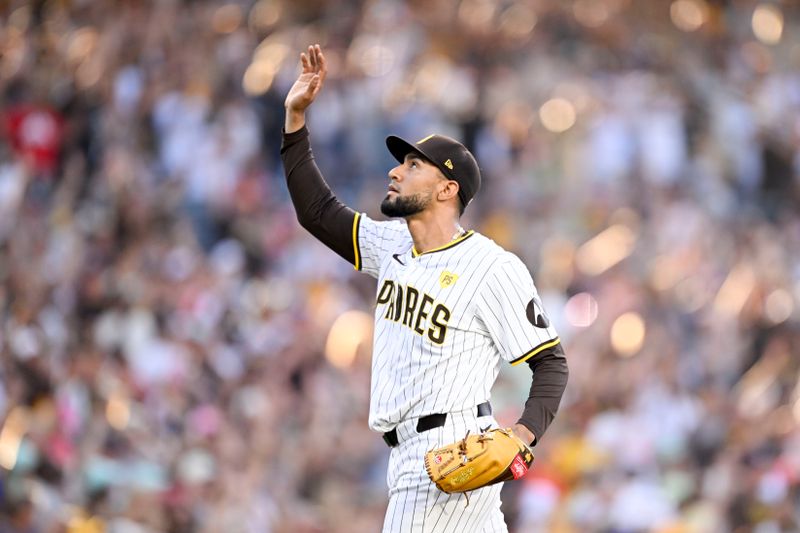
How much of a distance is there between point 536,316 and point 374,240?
0.74 meters

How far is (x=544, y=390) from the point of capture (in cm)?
404

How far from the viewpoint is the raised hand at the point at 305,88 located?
4.54m

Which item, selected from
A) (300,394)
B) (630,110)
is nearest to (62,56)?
(300,394)

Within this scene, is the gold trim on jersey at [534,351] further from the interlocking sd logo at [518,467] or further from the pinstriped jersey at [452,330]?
the interlocking sd logo at [518,467]

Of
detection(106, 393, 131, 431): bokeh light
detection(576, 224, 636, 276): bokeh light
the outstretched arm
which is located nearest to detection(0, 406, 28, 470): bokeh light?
detection(106, 393, 131, 431): bokeh light

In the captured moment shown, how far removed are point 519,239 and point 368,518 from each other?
9.63 ft

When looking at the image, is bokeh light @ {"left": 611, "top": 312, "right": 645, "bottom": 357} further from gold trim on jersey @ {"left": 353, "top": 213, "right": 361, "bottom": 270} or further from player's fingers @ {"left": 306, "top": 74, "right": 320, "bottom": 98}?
player's fingers @ {"left": 306, "top": 74, "right": 320, "bottom": 98}

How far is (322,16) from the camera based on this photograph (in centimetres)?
1168

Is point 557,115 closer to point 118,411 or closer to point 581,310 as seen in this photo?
point 581,310

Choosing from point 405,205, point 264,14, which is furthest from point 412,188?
point 264,14

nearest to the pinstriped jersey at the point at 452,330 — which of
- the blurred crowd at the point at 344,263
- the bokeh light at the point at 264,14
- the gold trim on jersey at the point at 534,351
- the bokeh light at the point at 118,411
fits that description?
the gold trim on jersey at the point at 534,351

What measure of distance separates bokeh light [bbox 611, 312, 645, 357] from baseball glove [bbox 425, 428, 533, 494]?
5.38 meters

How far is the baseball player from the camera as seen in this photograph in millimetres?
4082

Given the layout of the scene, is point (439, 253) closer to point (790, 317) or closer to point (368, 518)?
point (368, 518)
